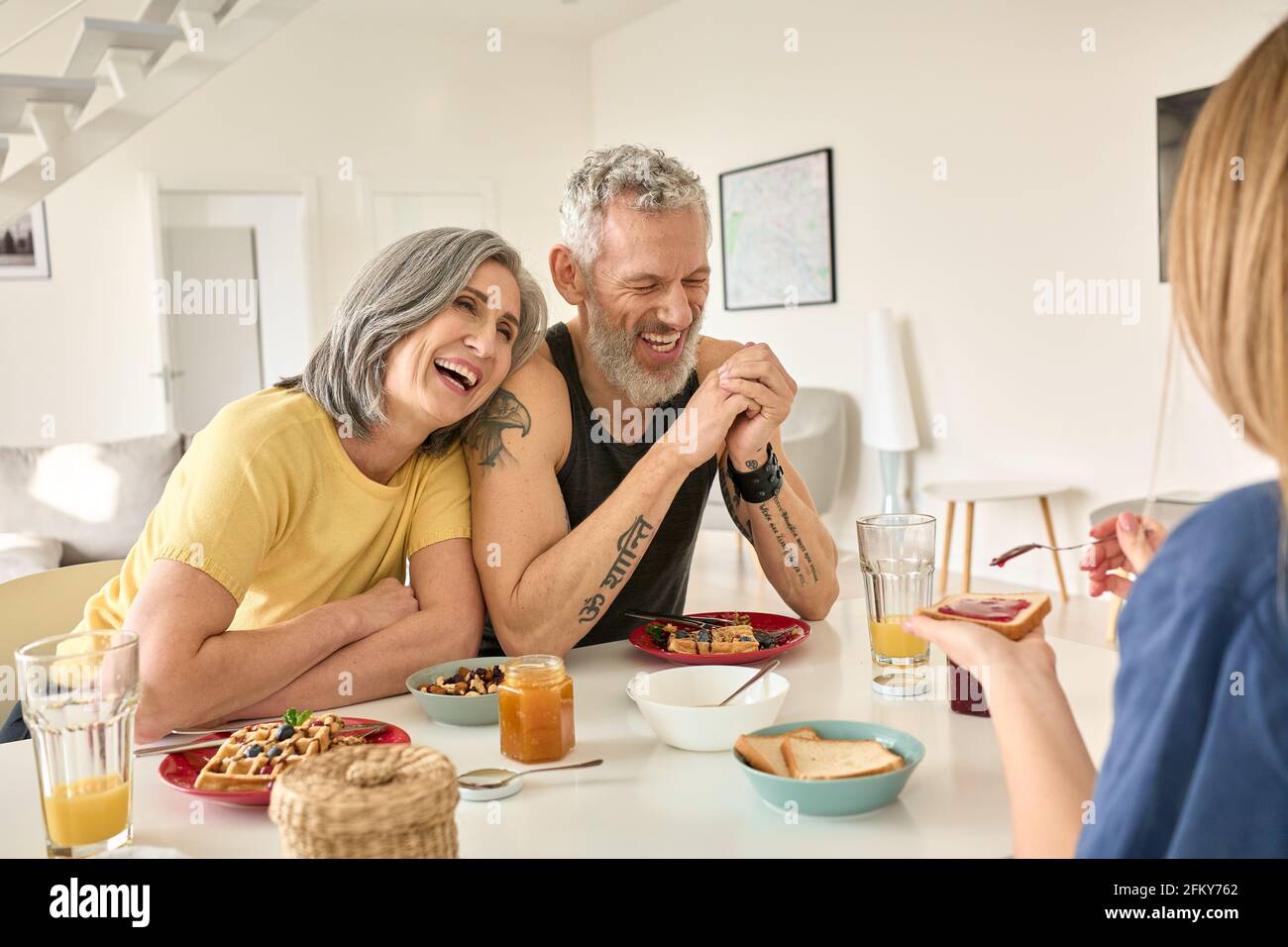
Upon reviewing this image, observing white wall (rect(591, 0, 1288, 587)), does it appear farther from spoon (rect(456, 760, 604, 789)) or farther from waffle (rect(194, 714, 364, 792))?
waffle (rect(194, 714, 364, 792))

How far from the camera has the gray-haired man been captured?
1636 millimetres

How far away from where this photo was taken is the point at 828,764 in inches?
41.6

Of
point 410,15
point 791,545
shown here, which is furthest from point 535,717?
point 410,15

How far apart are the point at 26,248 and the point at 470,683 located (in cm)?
632

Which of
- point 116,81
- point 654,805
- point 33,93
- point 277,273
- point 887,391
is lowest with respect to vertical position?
point 654,805

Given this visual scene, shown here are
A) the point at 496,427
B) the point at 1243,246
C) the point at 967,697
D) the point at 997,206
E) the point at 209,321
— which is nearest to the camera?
the point at 1243,246

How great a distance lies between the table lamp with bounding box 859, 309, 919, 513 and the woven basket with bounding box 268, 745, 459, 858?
16.1 ft

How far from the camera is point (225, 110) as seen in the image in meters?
6.90

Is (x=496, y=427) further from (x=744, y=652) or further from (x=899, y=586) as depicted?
(x=899, y=586)

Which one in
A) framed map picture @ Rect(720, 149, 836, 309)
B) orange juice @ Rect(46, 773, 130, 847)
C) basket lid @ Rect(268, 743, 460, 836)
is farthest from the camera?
framed map picture @ Rect(720, 149, 836, 309)

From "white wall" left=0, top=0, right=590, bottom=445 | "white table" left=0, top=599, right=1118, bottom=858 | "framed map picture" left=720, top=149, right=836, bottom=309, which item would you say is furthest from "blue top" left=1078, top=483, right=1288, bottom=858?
"white wall" left=0, top=0, right=590, bottom=445

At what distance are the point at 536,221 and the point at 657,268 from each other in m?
6.29
